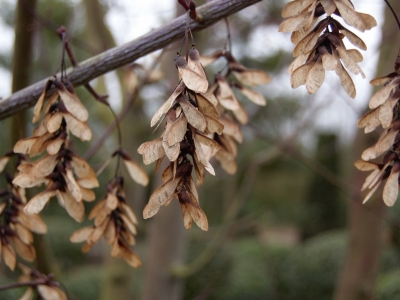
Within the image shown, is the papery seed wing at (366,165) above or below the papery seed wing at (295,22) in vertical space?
below

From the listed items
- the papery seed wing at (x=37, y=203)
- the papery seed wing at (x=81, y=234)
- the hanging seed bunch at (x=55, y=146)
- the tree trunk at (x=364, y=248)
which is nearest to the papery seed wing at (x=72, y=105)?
the hanging seed bunch at (x=55, y=146)

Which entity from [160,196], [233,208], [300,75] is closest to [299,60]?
[300,75]

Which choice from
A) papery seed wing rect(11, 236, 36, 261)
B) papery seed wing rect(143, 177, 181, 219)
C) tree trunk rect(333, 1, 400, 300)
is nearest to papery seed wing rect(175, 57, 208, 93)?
papery seed wing rect(143, 177, 181, 219)

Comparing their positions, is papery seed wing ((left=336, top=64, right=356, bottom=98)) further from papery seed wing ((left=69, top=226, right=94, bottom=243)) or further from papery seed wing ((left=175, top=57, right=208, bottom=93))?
papery seed wing ((left=69, top=226, right=94, bottom=243))

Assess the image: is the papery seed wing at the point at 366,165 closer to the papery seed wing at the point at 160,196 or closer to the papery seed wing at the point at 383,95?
the papery seed wing at the point at 383,95

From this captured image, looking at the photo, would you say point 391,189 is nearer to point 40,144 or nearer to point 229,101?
point 229,101

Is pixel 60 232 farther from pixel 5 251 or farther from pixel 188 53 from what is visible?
pixel 188 53
